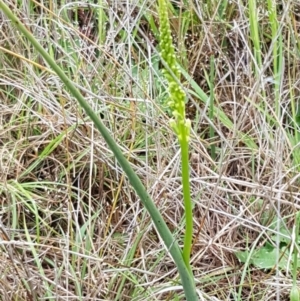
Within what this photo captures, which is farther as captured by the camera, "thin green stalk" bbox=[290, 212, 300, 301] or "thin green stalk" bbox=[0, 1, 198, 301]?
"thin green stalk" bbox=[290, 212, 300, 301]

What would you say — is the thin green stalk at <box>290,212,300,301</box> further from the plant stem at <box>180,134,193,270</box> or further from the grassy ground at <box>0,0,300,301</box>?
the plant stem at <box>180,134,193,270</box>

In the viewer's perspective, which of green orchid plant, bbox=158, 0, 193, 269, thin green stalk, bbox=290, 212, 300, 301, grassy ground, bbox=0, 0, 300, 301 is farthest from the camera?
grassy ground, bbox=0, 0, 300, 301

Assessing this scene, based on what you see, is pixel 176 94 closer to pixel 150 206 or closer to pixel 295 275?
pixel 150 206

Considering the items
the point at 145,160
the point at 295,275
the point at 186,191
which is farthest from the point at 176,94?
the point at 145,160

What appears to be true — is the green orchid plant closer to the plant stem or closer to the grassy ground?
the plant stem

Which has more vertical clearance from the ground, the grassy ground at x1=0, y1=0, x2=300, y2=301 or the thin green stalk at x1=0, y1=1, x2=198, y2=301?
the thin green stalk at x1=0, y1=1, x2=198, y2=301

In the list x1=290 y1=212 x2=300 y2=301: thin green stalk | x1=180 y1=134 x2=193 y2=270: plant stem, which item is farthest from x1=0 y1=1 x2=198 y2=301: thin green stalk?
x1=290 y1=212 x2=300 y2=301: thin green stalk

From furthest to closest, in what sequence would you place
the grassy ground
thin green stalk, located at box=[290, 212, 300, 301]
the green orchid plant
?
the grassy ground, thin green stalk, located at box=[290, 212, 300, 301], the green orchid plant

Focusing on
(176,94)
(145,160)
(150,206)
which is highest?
(176,94)

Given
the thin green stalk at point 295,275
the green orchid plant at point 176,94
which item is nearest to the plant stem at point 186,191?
the green orchid plant at point 176,94

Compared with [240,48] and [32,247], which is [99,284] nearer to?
[32,247]
